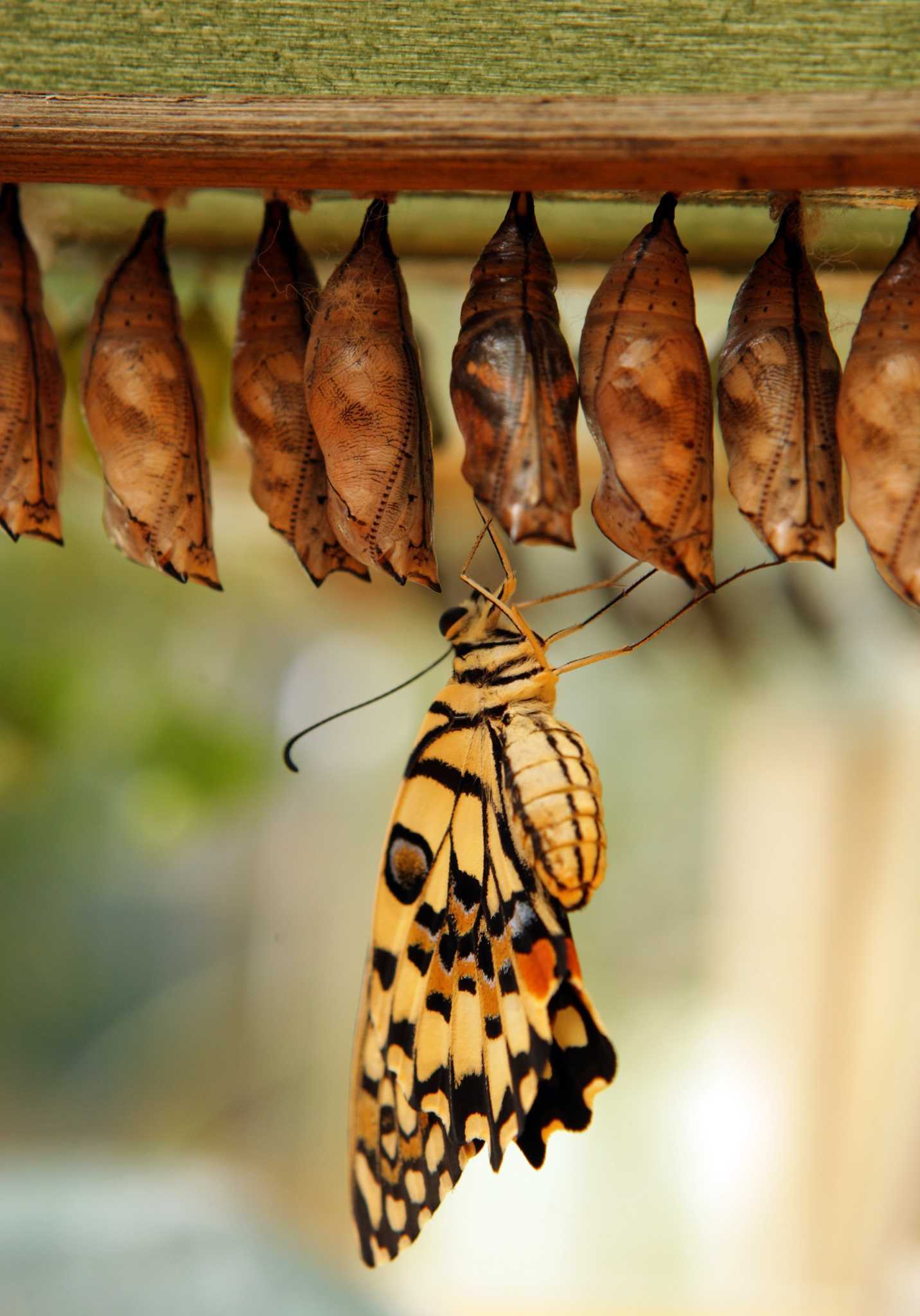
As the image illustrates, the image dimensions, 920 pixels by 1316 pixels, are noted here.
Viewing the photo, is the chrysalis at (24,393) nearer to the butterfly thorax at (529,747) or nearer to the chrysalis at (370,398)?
the chrysalis at (370,398)

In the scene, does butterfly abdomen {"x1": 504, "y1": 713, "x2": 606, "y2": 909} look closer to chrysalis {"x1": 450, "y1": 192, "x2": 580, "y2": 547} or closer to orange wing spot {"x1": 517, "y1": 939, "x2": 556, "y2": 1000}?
orange wing spot {"x1": 517, "y1": 939, "x2": 556, "y2": 1000}

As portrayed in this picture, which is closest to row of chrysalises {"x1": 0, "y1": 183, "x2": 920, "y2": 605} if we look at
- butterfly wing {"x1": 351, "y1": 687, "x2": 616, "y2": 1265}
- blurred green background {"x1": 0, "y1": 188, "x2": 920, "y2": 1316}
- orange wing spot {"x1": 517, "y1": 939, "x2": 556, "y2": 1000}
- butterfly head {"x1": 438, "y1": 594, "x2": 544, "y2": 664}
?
butterfly head {"x1": 438, "y1": 594, "x2": 544, "y2": 664}

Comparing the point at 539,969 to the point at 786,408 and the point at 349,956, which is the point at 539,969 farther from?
the point at 349,956

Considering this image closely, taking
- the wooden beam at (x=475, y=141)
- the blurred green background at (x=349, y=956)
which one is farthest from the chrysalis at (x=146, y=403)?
the blurred green background at (x=349, y=956)

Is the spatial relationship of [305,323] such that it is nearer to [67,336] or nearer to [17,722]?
[67,336]

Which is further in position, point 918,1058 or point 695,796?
point 695,796

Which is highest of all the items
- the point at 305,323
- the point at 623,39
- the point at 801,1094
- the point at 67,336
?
the point at 67,336

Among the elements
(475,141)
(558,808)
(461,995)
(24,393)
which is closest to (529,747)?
(558,808)

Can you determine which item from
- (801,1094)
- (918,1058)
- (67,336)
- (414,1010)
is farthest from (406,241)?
(801,1094)
